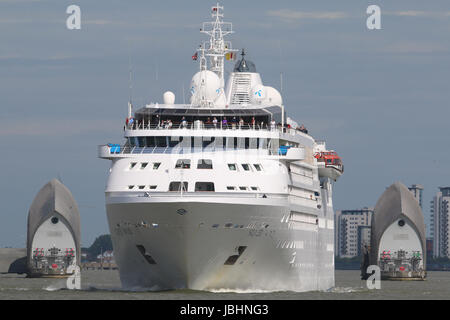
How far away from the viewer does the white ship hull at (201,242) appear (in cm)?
6600

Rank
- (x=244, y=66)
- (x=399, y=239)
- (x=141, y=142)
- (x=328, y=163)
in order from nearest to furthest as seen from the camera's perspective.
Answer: (x=141, y=142) < (x=244, y=66) < (x=328, y=163) < (x=399, y=239)

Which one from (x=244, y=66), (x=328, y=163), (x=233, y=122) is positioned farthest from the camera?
(x=328, y=163)

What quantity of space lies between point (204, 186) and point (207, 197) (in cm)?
203

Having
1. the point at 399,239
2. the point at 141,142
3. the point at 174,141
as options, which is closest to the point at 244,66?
the point at 141,142

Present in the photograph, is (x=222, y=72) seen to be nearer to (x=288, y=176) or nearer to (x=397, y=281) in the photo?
(x=288, y=176)

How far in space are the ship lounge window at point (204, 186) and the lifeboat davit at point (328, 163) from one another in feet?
66.2

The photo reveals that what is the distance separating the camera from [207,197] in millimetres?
66062

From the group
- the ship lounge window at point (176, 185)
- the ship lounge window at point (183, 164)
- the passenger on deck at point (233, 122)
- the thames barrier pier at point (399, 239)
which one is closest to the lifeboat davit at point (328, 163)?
the passenger on deck at point (233, 122)

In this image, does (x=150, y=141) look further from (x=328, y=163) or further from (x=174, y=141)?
(x=328, y=163)

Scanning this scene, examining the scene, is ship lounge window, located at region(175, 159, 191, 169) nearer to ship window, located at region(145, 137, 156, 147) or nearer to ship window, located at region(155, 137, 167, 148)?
ship window, located at region(155, 137, 167, 148)
